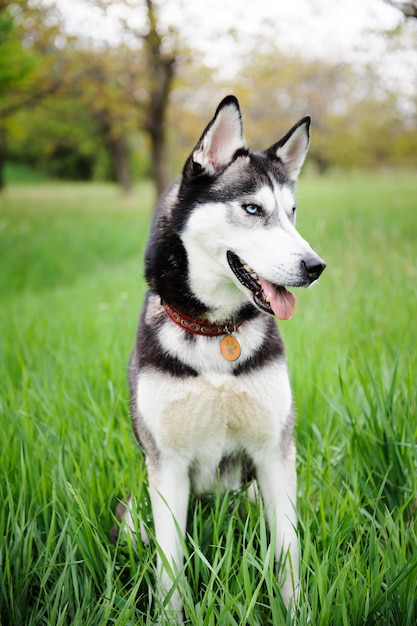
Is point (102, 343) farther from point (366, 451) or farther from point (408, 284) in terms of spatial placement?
point (408, 284)

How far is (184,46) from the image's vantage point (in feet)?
33.4

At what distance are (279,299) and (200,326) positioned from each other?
38 cm

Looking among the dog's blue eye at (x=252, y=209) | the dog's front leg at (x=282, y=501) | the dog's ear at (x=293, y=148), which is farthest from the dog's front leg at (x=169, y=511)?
the dog's ear at (x=293, y=148)

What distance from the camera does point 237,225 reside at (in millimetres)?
2020

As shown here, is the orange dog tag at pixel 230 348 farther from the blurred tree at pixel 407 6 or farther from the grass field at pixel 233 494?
the blurred tree at pixel 407 6

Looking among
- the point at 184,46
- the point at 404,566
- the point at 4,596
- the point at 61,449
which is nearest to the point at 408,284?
the point at 404,566

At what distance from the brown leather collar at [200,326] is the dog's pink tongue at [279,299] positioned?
0.27 m

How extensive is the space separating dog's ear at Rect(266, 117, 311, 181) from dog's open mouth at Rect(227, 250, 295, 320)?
2.17 ft

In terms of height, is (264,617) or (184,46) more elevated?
(184,46)

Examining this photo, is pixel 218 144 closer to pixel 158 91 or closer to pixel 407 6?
pixel 407 6

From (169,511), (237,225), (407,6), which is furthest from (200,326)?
(407,6)

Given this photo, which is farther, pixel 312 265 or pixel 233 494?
pixel 233 494

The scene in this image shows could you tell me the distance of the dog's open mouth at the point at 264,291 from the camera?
76.6 inches

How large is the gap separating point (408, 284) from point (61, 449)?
318 cm
